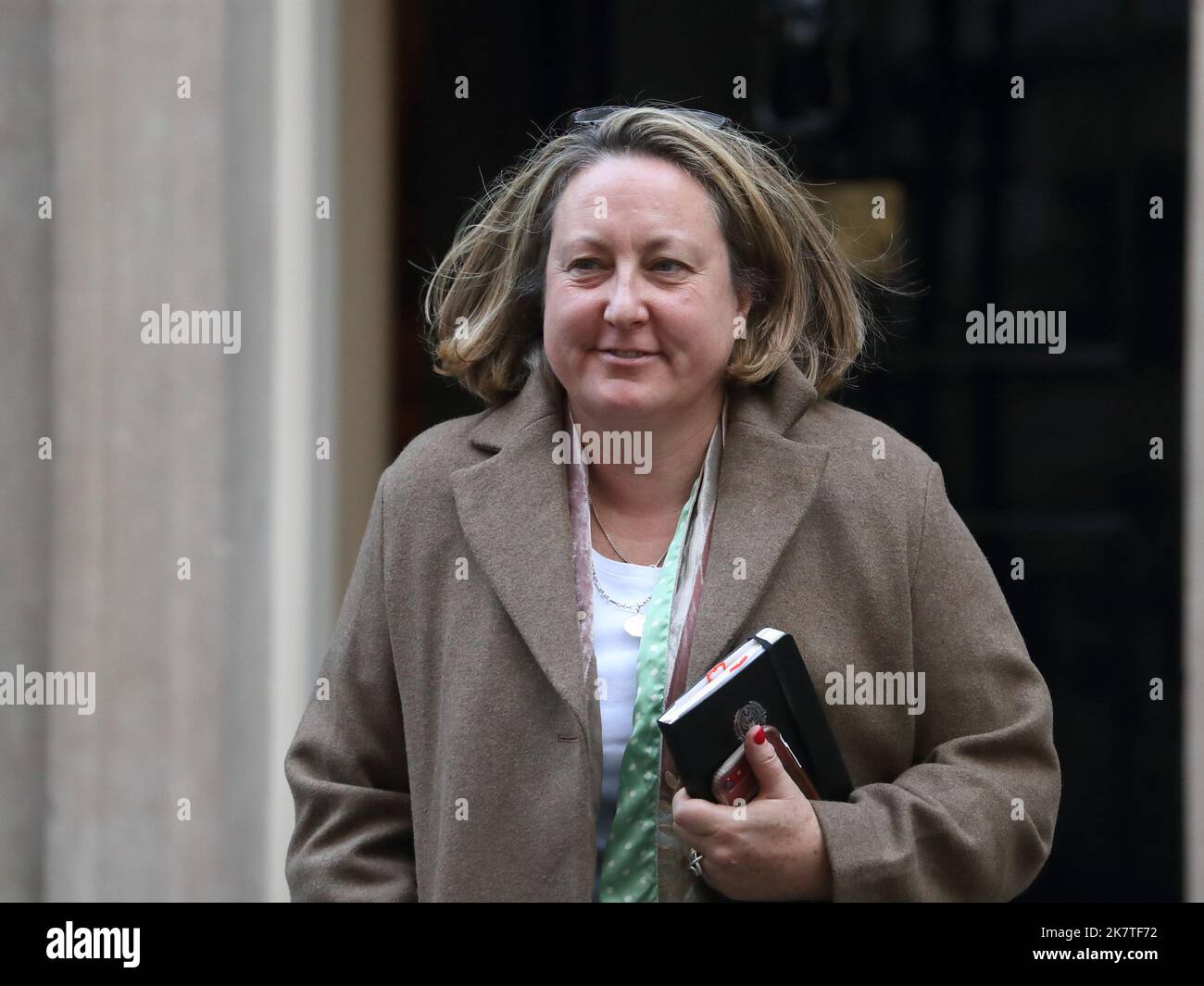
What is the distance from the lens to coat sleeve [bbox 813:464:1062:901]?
1.91m

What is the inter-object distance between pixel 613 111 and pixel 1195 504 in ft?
7.06

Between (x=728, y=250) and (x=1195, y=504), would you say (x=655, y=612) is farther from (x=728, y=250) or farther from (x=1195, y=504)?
(x=1195, y=504)

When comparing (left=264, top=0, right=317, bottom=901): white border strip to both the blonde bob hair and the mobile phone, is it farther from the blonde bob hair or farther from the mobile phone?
the mobile phone

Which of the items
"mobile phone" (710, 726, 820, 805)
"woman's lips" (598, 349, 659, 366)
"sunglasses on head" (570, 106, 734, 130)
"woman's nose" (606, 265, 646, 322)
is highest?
Result: "sunglasses on head" (570, 106, 734, 130)

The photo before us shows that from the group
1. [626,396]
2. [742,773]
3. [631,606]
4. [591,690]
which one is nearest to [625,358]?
[626,396]

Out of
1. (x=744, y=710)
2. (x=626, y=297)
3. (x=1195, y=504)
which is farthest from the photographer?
(x=1195, y=504)

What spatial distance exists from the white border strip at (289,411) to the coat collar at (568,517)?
172 cm

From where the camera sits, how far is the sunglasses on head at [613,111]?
6.79 feet

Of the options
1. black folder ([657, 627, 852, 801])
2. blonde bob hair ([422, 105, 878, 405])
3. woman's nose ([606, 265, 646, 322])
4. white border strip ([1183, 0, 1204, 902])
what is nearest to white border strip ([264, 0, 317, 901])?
blonde bob hair ([422, 105, 878, 405])

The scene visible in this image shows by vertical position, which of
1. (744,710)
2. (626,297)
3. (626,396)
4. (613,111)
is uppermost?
(613,111)

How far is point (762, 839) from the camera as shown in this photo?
182 cm

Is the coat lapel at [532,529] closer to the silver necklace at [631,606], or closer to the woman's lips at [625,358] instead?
the silver necklace at [631,606]

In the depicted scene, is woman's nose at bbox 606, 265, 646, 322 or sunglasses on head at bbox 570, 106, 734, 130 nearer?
woman's nose at bbox 606, 265, 646, 322

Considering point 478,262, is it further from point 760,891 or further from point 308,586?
point 308,586
